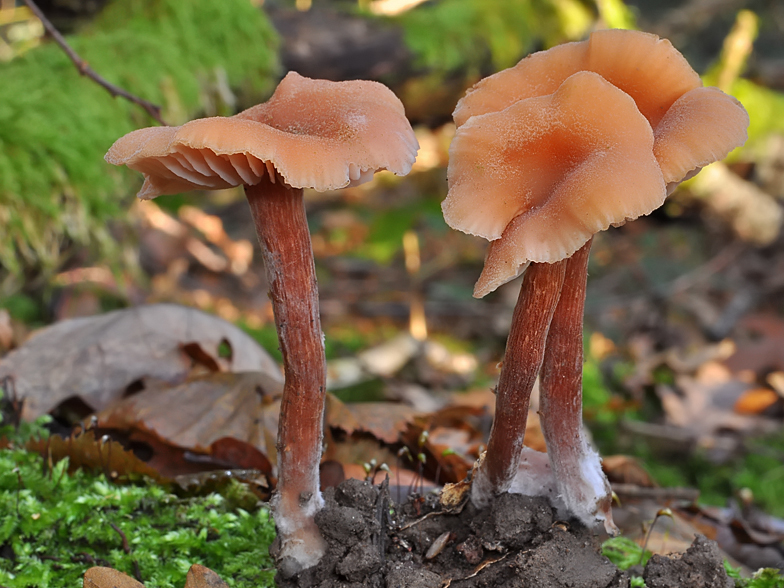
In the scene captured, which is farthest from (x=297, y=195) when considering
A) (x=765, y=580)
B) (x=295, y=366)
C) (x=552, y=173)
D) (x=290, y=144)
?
(x=765, y=580)

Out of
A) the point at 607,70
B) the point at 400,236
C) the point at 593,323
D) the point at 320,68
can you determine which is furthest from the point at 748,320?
the point at 607,70

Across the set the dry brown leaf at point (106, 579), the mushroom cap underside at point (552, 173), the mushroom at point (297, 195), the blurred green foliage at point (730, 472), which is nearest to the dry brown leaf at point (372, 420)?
the mushroom at point (297, 195)

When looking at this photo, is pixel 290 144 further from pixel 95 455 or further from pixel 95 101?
pixel 95 101

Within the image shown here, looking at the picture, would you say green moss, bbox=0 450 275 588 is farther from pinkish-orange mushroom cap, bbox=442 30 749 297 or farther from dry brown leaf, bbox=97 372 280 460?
pinkish-orange mushroom cap, bbox=442 30 749 297

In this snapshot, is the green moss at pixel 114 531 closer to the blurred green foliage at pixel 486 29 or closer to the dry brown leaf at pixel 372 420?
the dry brown leaf at pixel 372 420

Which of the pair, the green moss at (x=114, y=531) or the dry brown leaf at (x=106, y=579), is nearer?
the dry brown leaf at (x=106, y=579)

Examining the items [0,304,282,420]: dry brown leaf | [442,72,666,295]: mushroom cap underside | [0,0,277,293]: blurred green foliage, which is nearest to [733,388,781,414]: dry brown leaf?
[0,304,282,420]: dry brown leaf
